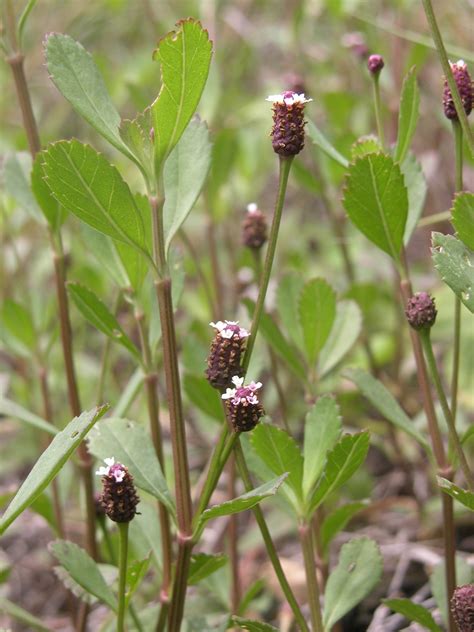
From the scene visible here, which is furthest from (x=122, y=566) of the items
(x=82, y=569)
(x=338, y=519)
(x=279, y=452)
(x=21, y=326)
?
(x=21, y=326)

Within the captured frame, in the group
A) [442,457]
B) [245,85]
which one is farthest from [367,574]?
[245,85]

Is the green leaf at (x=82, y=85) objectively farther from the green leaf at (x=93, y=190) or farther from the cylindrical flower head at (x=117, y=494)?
the cylindrical flower head at (x=117, y=494)

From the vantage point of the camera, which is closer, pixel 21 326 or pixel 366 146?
pixel 366 146

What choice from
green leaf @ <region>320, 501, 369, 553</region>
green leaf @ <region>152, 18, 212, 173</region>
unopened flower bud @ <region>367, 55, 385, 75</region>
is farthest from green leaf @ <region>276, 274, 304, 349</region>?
green leaf @ <region>152, 18, 212, 173</region>

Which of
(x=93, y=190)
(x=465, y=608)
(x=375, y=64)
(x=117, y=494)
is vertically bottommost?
(x=465, y=608)

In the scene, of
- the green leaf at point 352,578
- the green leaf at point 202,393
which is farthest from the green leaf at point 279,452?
the green leaf at point 202,393

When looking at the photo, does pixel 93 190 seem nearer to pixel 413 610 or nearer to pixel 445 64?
pixel 445 64
